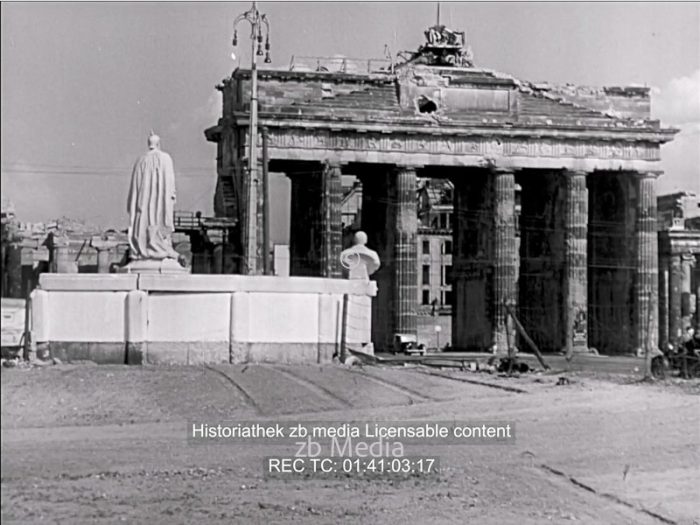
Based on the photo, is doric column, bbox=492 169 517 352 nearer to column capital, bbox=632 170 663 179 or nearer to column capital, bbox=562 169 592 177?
column capital, bbox=562 169 592 177

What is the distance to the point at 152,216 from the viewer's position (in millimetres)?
8500

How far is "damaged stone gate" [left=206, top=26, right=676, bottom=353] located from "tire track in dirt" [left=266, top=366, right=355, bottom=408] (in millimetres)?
18189

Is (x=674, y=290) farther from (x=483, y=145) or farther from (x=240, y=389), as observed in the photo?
(x=240, y=389)

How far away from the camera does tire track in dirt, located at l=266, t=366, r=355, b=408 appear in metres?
7.98

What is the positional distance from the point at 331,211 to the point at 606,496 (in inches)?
1038

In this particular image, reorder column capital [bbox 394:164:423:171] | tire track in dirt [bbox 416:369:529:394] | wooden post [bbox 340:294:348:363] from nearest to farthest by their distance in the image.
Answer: wooden post [bbox 340:294:348:363]
tire track in dirt [bbox 416:369:529:394]
column capital [bbox 394:164:423:171]

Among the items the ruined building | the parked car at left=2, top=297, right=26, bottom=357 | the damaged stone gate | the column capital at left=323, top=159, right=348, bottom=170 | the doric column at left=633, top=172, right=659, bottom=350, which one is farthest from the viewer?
the column capital at left=323, top=159, right=348, bottom=170

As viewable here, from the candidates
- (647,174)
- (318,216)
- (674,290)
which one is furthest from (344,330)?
(647,174)

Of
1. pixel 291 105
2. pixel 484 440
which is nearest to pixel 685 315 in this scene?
pixel 291 105

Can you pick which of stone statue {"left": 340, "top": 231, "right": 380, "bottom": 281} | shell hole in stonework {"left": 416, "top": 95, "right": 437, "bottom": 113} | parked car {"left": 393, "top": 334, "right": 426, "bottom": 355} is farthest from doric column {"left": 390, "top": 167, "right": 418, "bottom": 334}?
stone statue {"left": 340, "top": 231, "right": 380, "bottom": 281}

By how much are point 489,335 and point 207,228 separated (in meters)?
15.2

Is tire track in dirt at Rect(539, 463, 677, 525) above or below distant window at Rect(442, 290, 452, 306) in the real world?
below

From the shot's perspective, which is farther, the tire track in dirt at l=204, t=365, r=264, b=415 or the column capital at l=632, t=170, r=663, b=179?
the column capital at l=632, t=170, r=663, b=179

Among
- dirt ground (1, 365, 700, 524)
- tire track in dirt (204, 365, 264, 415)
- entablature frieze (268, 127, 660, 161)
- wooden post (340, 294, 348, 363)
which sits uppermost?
entablature frieze (268, 127, 660, 161)
